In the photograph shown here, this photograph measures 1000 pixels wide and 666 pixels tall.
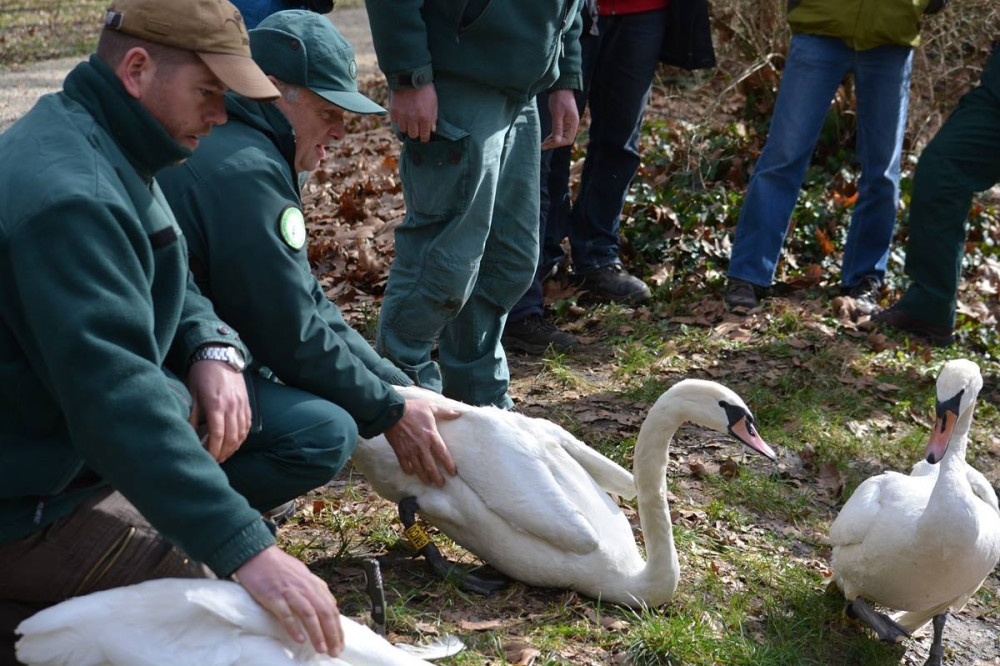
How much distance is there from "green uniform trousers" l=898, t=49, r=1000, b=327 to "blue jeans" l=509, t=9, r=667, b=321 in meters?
1.61

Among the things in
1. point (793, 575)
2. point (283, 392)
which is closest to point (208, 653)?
point (283, 392)

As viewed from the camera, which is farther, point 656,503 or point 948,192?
point 948,192

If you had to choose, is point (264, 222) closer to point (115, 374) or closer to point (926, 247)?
point (115, 374)

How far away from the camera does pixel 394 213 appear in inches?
318

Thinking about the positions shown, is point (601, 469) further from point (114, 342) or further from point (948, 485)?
point (114, 342)

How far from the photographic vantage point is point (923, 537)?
389 cm

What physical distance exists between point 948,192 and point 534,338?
244cm

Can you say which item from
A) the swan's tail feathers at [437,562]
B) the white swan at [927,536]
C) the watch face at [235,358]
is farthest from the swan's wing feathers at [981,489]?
the watch face at [235,358]

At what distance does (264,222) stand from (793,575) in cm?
231

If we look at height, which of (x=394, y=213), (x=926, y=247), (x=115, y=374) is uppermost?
(x=115, y=374)

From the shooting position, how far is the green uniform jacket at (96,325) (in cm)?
239

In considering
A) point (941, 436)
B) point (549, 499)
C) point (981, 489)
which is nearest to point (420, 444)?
point (549, 499)

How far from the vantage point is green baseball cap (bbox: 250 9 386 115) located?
11.4ft

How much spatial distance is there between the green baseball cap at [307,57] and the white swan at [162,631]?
59.8 inches
